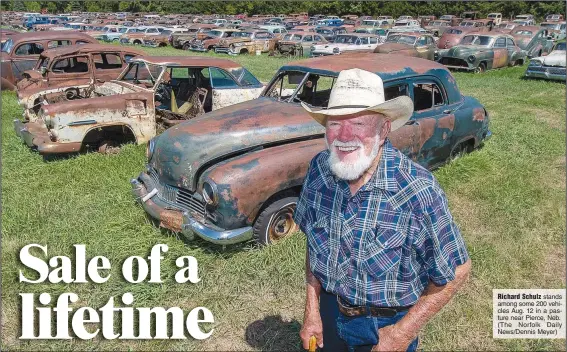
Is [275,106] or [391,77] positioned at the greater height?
[391,77]

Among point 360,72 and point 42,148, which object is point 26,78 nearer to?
point 42,148

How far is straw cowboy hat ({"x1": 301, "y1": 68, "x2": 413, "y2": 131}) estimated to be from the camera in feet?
6.38

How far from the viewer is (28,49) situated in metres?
11.1

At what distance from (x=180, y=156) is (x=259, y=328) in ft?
5.63

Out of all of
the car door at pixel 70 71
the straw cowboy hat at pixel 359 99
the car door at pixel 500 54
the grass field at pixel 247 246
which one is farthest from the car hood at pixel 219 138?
the car door at pixel 500 54

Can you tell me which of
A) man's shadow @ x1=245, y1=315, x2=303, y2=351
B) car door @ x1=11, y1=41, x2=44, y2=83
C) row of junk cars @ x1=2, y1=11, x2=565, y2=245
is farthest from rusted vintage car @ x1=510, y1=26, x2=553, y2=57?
man's shadow @ x1=245, y1=315, x2=303, y2=351

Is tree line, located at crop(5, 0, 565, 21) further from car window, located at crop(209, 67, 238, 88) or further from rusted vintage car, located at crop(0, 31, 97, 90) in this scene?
car window, located at crop(209, 67, 238, 88)

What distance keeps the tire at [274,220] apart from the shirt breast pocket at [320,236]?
193cm

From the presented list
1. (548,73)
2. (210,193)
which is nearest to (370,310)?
(210,193)

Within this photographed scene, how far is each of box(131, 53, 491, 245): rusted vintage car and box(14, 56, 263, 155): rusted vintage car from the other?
2.00m

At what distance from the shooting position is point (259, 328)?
10.9 feet

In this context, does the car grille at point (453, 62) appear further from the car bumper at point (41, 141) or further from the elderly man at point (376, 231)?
the elderly man at point (376, 231)

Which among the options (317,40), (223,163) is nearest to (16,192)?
(223,163)

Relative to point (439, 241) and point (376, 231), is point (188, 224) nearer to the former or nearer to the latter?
point (376, 231)
